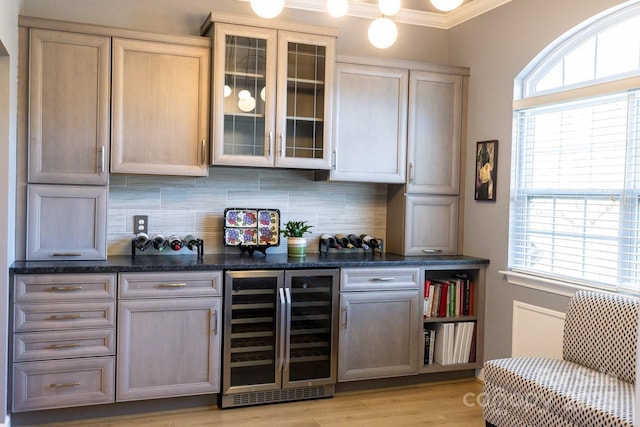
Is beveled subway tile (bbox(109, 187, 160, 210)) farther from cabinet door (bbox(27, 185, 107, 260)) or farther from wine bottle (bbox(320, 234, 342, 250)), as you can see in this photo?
wine bottle (bbox(320, 234, 342, 250))

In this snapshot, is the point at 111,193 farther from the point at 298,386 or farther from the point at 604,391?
the point at 604,391

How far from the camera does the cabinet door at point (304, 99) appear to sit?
3.86 meters

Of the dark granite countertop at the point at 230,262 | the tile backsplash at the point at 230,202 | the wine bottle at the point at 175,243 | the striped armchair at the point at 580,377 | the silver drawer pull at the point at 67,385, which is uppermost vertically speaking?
the tile backsplash at the point at 230,202

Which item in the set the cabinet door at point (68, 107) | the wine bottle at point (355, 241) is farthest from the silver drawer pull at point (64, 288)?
the wine bottle at point (355, 241)

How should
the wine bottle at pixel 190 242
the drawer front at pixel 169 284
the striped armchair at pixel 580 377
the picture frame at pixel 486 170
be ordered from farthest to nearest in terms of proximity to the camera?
the picture frame at pixel 486 170, the wine bottle at pixel 190 242, the drawer front at pixel 169 284, the striped armchair at pixel 580 377

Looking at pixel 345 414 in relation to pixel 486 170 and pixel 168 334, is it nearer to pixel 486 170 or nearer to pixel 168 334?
pixel 168 334

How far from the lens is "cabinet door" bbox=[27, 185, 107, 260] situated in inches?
134

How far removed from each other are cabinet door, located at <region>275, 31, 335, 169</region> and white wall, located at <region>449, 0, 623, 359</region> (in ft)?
3.85

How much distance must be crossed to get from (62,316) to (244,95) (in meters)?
1.72

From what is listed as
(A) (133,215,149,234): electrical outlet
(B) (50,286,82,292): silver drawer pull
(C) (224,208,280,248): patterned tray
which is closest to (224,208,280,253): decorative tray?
(C) (224,208,280,248): patterned tray

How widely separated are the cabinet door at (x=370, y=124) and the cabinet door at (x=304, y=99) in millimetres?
125

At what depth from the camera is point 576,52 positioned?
364 cm

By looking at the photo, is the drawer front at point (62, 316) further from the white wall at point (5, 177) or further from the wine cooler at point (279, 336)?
the wine cooler at point (279, 336)

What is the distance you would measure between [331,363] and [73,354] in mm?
1578
